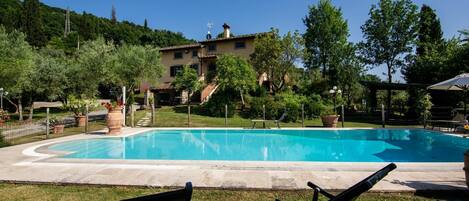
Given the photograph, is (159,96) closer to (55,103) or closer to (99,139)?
(55,103)

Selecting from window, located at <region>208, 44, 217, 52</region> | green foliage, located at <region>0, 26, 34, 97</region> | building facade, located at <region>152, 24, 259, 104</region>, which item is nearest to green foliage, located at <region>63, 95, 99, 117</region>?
green foliage, located at <region>0, 26, 34, 97</region>

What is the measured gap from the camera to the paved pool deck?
19.0ft

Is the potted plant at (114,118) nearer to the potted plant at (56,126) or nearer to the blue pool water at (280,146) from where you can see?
the blue pool water at (280,146)

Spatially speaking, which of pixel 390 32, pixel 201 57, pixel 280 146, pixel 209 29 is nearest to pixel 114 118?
pixel 280 146

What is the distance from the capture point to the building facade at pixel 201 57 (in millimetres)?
34094

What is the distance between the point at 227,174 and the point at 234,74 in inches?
817

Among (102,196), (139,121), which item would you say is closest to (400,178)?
(102,196)

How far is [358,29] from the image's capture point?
36.0m

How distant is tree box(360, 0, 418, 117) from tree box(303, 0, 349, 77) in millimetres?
2776

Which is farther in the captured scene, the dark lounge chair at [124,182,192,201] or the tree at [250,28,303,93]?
the tree at [250,28,303,93]

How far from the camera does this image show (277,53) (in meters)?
28.1

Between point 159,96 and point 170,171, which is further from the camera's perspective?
point 159,96

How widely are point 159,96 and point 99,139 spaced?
23.8 meters

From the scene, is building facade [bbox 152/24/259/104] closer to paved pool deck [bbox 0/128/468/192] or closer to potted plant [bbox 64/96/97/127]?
potted plant [bbox 64/96/97/127]
